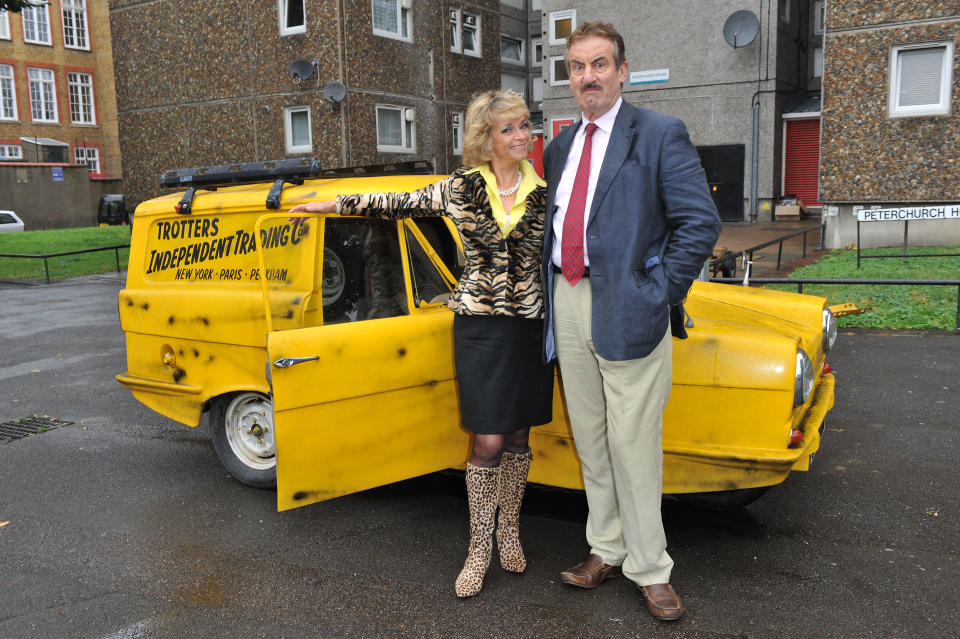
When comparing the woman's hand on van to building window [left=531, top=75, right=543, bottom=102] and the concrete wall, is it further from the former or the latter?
building window [left=531, top=75, right=543, bottom=102]

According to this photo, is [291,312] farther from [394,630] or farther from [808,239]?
[808,239]

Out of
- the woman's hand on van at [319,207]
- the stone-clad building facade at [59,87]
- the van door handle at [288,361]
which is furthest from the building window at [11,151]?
the van door handle at [288,361]

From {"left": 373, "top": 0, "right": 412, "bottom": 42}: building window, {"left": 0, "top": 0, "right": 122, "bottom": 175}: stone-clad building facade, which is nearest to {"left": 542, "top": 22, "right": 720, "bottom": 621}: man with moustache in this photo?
{"left": 373, "top": 0, "right": 412, "bottom": 42}: building window

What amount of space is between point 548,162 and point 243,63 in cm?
2217

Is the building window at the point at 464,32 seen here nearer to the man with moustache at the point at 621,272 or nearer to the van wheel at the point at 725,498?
the van wheel at the point at 725,498

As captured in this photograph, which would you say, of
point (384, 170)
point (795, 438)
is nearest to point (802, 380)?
point (795, 438)

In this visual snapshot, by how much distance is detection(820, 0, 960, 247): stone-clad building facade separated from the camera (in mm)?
14742

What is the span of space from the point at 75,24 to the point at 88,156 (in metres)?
7.16

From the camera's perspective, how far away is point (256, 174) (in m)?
4.34

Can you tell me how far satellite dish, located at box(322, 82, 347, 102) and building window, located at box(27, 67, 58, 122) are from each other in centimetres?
2749

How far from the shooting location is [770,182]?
76.1ft

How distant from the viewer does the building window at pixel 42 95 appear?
40.9m

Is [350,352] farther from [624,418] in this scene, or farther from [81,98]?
[81,98]

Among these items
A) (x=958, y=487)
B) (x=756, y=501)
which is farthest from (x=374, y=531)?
(x=958, y=487)
